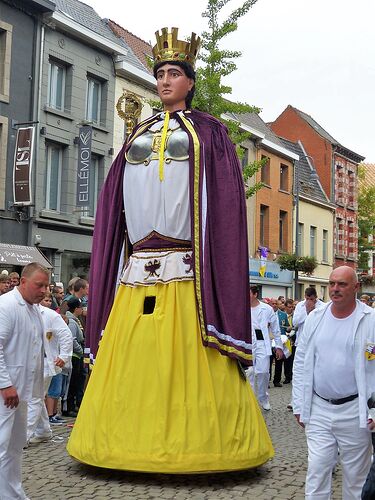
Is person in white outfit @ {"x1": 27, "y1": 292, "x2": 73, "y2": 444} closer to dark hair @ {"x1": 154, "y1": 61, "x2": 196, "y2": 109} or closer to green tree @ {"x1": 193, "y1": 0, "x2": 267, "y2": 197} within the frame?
dark hair @ {"x1": 154, "y1": 61, "x2": 196, "y2": 109}

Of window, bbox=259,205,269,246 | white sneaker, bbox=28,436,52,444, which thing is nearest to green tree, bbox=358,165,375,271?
window, bbox=259,205,269,246

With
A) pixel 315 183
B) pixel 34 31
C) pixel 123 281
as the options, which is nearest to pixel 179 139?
pixel 123 281

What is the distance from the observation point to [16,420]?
4.94 metres

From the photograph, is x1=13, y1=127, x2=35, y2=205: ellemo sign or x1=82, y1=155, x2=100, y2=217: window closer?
x1=13, y1=127, x2=35, y2=205: ellemo sign

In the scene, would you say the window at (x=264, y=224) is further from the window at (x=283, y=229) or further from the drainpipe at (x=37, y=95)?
the drainpipe at (x=37, y=95)

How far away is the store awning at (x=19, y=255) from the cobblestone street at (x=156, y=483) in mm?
11755

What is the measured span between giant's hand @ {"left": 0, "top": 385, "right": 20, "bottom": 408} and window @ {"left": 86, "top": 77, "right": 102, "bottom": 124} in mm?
18080

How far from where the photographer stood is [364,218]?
42.4 meters

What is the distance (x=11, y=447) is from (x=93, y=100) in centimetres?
1850

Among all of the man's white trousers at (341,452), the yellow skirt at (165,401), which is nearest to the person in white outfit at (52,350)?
the yellow skirt at (165,401)

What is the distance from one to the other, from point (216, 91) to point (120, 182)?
11163 mm

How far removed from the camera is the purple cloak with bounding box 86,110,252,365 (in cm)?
577

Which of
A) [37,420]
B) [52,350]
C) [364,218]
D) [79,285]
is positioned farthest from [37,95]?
[364,218]

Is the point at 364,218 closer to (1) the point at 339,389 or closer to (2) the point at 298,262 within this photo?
(2) the point at 298,262
